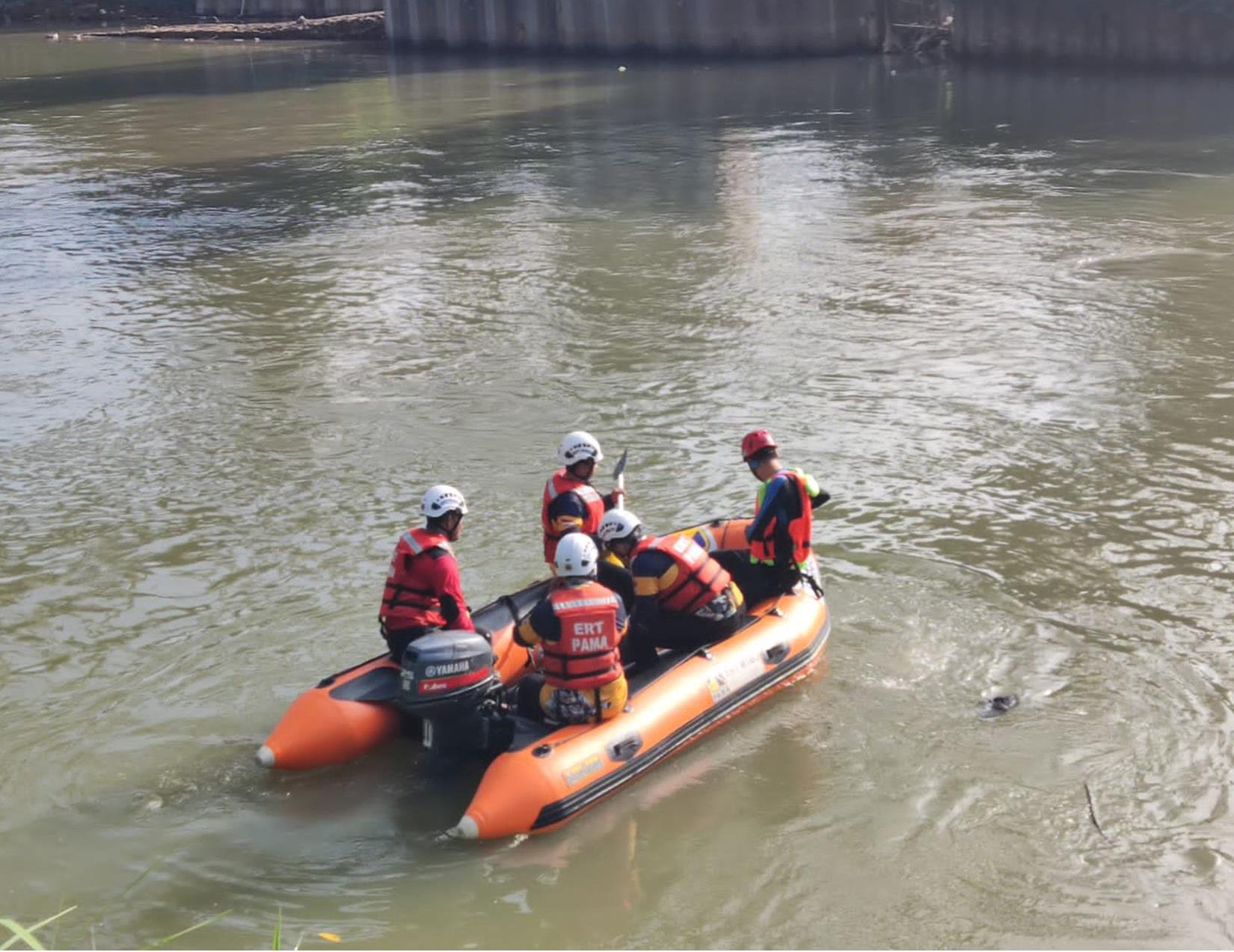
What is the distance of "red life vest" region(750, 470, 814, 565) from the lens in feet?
28.4

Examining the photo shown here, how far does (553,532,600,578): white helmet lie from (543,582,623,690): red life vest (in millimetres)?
67

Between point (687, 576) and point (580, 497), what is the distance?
99 centimetres

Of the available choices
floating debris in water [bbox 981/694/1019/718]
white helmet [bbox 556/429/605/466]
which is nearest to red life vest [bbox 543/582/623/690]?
white helmet [bbox 556/429/605/466]

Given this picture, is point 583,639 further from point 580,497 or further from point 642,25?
point 642,25

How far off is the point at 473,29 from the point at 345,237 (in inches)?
1243

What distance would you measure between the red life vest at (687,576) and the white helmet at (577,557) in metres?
0.78

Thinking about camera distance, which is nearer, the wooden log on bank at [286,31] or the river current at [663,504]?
the river current at [663,504]

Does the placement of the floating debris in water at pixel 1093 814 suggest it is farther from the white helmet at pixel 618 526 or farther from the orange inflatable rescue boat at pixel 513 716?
the white helmet at pixel 618 526

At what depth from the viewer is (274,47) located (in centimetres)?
5397

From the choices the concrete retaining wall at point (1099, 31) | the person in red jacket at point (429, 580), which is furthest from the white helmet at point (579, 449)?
the concrete retaining wall at point (1099, 31)

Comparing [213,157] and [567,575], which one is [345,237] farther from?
[567,575]

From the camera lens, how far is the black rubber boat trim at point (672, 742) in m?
6.96

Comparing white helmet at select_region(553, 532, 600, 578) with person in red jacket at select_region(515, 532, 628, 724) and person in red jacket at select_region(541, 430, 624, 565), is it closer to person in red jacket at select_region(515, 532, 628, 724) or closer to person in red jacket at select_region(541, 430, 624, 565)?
person in red jacket at select_region(515, 532, 628, 724)

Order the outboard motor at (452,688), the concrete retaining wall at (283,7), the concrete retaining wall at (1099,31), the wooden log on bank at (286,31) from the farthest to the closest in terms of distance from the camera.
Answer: the concrete retaining wall at (283,7) → the wooden log on bank at (286,31) → the concrete retaining wall at (1099,31) → the outboard motor at (452,688)
